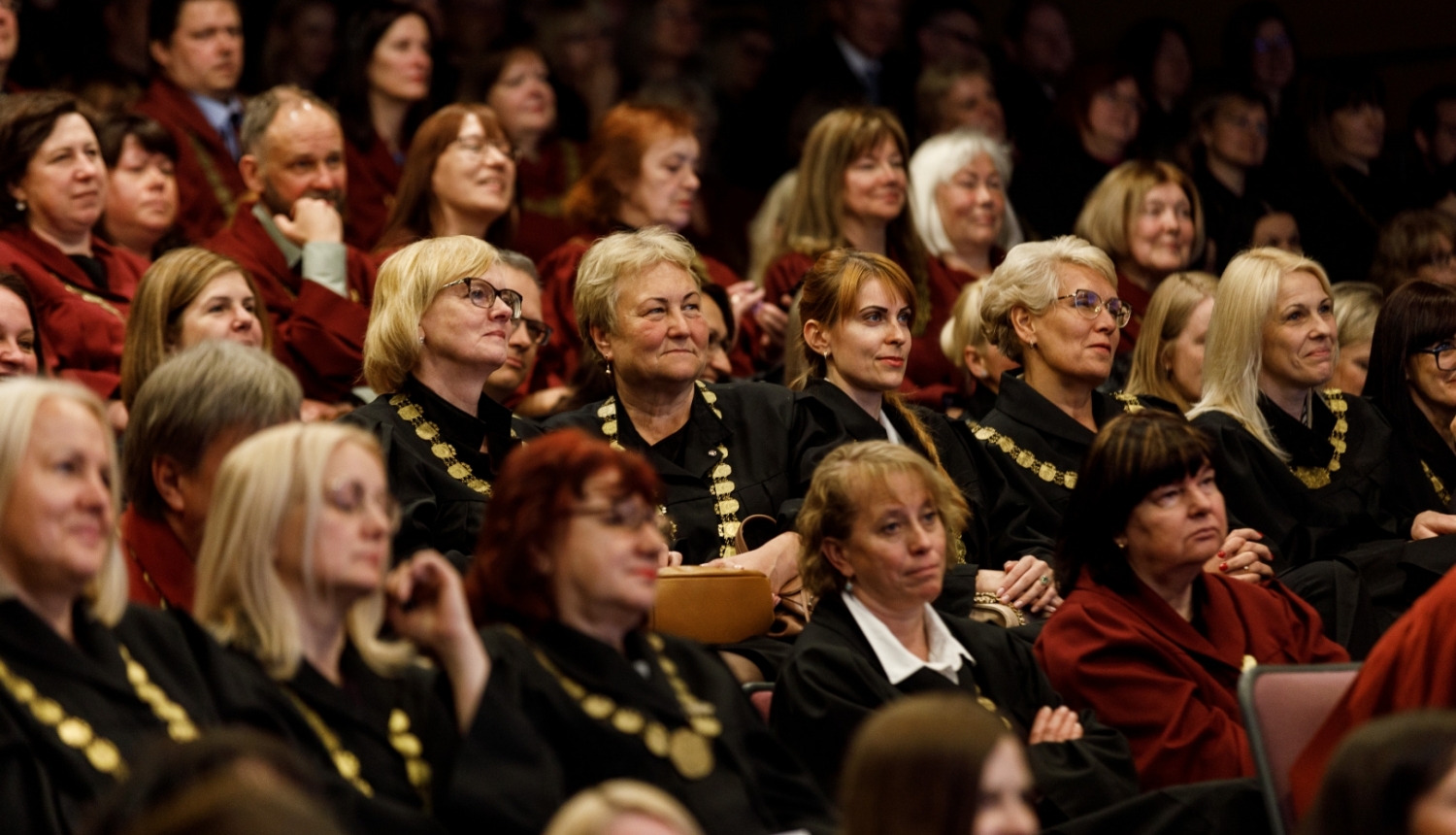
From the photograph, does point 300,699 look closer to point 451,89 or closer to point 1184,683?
point 1184,683

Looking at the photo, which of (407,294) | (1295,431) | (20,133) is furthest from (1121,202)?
(20,133)

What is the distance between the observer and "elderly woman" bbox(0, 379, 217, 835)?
8.00ft

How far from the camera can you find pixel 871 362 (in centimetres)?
436

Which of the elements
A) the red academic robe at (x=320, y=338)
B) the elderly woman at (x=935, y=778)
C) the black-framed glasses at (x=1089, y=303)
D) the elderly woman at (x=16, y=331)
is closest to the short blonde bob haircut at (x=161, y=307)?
the elderly woman at (x=16, y=331)

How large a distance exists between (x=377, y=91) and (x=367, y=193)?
1.25 feet

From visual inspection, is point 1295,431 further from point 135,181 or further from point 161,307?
point 135,181

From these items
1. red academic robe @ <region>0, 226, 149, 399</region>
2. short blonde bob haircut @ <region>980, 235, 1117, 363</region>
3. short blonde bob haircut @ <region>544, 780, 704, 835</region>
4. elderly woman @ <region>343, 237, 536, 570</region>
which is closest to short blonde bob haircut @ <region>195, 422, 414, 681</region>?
short blonde bob haircut @ <region>544, 780, 704, 835</region>

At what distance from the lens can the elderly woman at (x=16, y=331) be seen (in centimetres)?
390

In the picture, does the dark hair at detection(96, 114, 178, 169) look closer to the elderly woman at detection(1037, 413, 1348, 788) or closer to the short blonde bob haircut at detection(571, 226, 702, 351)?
the short blonde bob haircut at detection(571, 226, 702, 351)

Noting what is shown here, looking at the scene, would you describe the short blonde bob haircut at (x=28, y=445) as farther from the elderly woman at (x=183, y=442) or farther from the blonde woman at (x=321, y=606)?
the elderly woman at (x=183, y=442)

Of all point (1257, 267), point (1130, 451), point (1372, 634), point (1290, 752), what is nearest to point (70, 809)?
point (1290, 752)

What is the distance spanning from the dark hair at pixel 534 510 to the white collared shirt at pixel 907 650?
2.04ft

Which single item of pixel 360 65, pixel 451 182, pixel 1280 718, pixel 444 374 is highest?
pixel 360 65

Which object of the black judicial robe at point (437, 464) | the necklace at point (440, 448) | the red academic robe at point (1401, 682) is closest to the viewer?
the red academic robe at point (1401, 682)
